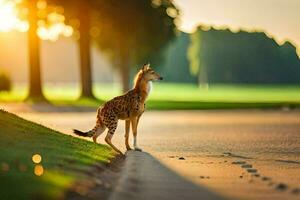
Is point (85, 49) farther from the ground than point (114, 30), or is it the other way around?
point (114, 30)

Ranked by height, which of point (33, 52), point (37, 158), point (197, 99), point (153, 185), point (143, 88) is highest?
point (33, 52)

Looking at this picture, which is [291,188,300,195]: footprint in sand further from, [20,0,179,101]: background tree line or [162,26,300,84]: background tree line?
[162,26,300,84]: background tree line

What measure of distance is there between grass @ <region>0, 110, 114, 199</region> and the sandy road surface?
1.77 meters

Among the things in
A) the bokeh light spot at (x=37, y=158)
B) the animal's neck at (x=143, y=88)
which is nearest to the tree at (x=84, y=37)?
the animal's neck at (x=143, y=88)

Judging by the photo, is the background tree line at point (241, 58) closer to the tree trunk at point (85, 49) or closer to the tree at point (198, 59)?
the tree at point (198, 59)

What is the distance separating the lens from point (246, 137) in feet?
80.7

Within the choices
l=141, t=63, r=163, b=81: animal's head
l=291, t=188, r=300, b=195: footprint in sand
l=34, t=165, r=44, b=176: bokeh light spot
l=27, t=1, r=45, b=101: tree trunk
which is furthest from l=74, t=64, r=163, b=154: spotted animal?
l=27, t=1, r=45, b=101: tree trunk

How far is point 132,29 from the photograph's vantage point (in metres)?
60.5

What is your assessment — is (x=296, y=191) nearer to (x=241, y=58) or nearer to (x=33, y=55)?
(x=33, y=55)

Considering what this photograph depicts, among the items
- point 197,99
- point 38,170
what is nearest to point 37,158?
point 38,170

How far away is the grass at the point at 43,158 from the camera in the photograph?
1136 cm

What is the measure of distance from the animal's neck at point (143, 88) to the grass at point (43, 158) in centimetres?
175

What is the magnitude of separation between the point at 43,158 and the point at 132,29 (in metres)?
46.8

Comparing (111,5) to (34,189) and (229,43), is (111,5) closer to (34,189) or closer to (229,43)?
(34,189)
